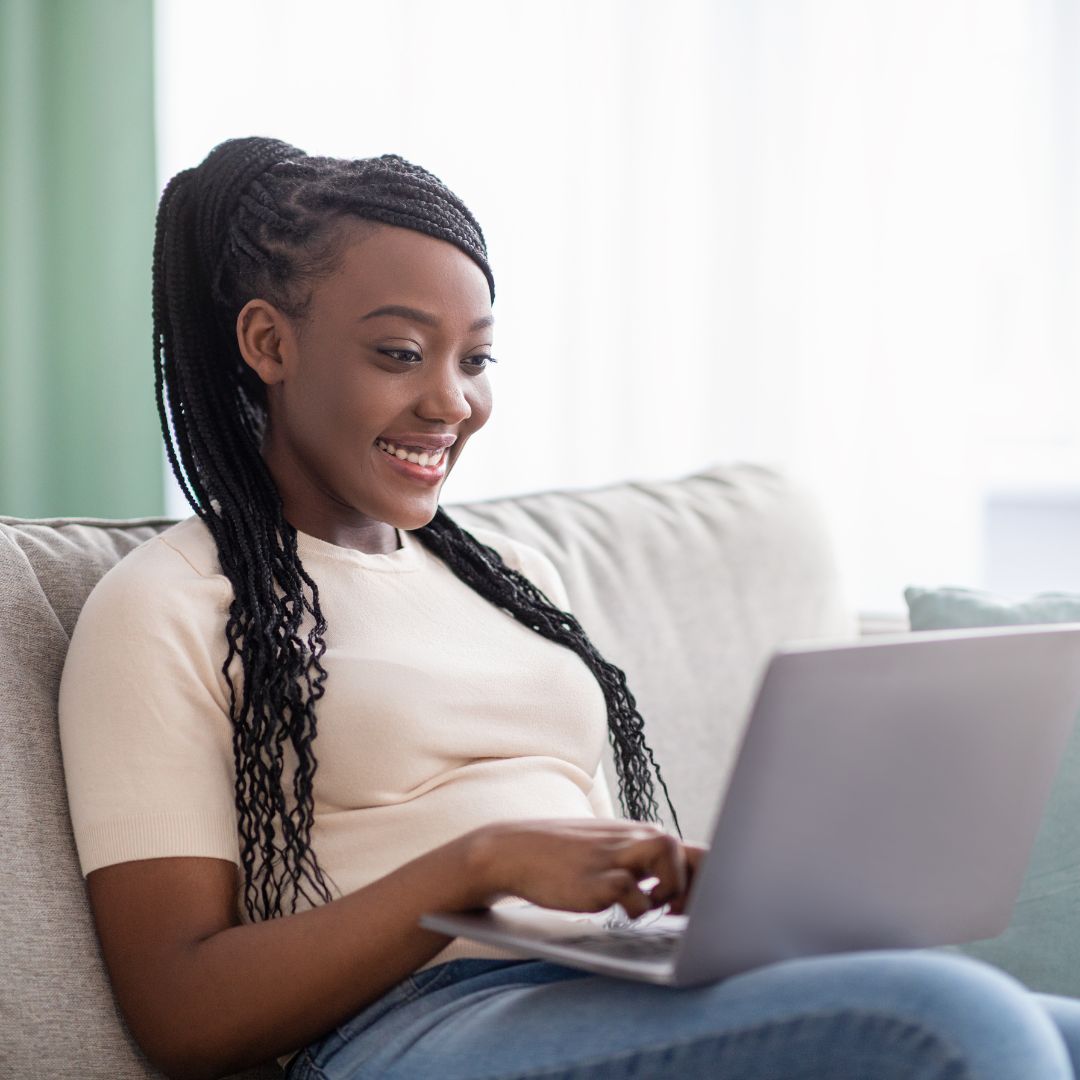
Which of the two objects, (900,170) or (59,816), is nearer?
(59,816)

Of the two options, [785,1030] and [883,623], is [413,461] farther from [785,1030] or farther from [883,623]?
[883,623]

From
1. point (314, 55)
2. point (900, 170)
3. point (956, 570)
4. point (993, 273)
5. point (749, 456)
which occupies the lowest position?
point (956, 570)

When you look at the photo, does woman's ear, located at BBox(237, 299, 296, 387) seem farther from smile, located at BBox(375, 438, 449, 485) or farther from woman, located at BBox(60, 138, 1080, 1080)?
smile, located at BBox(375, 438, 449, 485)

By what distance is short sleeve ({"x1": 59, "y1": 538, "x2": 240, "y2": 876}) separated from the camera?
0.99 metres

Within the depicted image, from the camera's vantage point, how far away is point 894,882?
2.79 ft

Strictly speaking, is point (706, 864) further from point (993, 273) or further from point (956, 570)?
point (993, 273)

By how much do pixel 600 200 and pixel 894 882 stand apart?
5.94 ft

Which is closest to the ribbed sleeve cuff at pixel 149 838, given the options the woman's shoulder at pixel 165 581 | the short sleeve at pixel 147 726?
the short sleeve at pixel 147 726

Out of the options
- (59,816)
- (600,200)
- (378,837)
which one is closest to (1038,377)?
(600,200)

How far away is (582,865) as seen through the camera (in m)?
0.87

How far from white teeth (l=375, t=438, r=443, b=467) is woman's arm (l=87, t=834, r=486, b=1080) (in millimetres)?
389

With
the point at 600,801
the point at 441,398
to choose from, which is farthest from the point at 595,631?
the point at 441,398

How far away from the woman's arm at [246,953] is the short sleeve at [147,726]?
0.9 inches

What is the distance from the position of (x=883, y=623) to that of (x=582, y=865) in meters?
1.11
